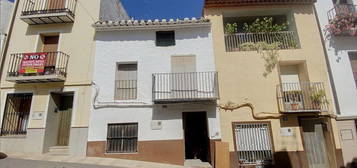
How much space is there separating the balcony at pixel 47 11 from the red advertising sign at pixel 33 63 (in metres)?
1.95

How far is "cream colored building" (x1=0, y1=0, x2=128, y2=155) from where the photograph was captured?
8.82 meters

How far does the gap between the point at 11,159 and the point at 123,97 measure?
4.63 metres

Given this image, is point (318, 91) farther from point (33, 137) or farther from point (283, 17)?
point (33, 137)

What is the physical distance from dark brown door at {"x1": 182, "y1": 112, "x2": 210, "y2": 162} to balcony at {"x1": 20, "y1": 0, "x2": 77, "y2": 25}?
764 centimetres

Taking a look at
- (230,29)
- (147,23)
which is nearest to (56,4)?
(147,23)

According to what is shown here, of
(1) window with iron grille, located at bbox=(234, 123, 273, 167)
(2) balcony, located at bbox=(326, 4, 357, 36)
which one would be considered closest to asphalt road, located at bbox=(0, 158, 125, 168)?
(1) window with iron grille, located at bbox=(234, 123, 273, 167)

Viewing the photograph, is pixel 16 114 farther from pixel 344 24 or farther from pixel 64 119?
pixel 344 24

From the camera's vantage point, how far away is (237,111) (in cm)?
890

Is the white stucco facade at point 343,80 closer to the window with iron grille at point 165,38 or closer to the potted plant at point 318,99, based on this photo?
the potted plant at point 318,99

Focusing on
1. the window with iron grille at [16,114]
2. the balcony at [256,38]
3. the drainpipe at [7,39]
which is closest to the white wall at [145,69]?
the balcony at [256,38]

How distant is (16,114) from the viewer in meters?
9.44

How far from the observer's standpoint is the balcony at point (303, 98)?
856 centimetres

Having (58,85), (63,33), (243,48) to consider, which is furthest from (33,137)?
(243,48)

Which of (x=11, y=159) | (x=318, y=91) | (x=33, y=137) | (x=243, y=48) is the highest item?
(x=243, y=48)
